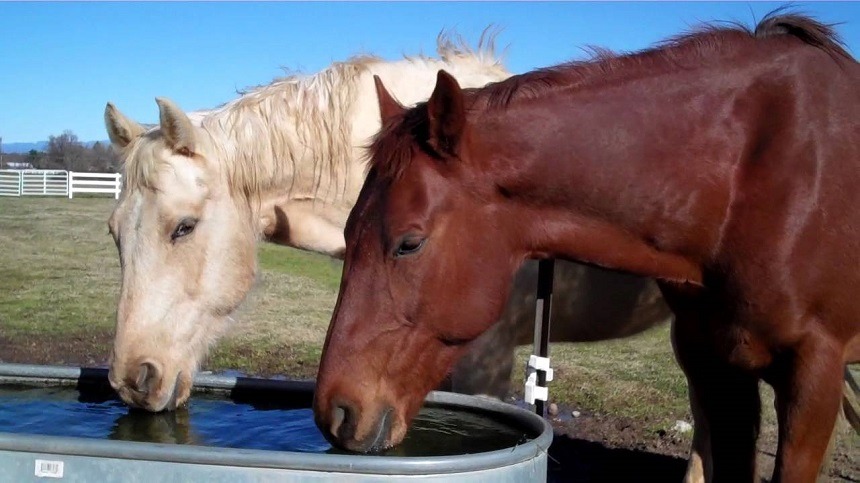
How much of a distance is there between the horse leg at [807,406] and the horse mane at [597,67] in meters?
0.90

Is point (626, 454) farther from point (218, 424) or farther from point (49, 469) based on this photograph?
point (49, 469)

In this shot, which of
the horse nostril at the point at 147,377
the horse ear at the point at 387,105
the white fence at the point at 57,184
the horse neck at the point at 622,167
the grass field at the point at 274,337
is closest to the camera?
the horse neck at the point at 622,167

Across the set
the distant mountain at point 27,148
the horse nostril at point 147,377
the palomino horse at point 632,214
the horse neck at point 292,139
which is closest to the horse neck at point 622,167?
the palomino horse at point 632,214

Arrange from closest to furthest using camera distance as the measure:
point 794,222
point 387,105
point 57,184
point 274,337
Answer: point 794,222 → point 387,105 → point 274,337 → point 57,184

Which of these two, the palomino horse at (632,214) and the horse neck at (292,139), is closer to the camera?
the palomino horse at (632,214)

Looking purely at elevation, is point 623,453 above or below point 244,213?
below

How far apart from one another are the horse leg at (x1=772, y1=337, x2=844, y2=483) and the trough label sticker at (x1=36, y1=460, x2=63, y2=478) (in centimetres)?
197

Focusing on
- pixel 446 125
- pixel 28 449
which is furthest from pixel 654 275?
pixel 28 449

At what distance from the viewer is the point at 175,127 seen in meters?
3.27

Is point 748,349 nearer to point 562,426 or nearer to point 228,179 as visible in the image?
point 228,179

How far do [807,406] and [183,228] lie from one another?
231cm

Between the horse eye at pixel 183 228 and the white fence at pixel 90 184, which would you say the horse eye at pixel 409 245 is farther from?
the white fence at pixel 90 184

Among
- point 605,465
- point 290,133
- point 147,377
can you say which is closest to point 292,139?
point 290,133

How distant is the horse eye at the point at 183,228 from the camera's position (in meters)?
3.29
